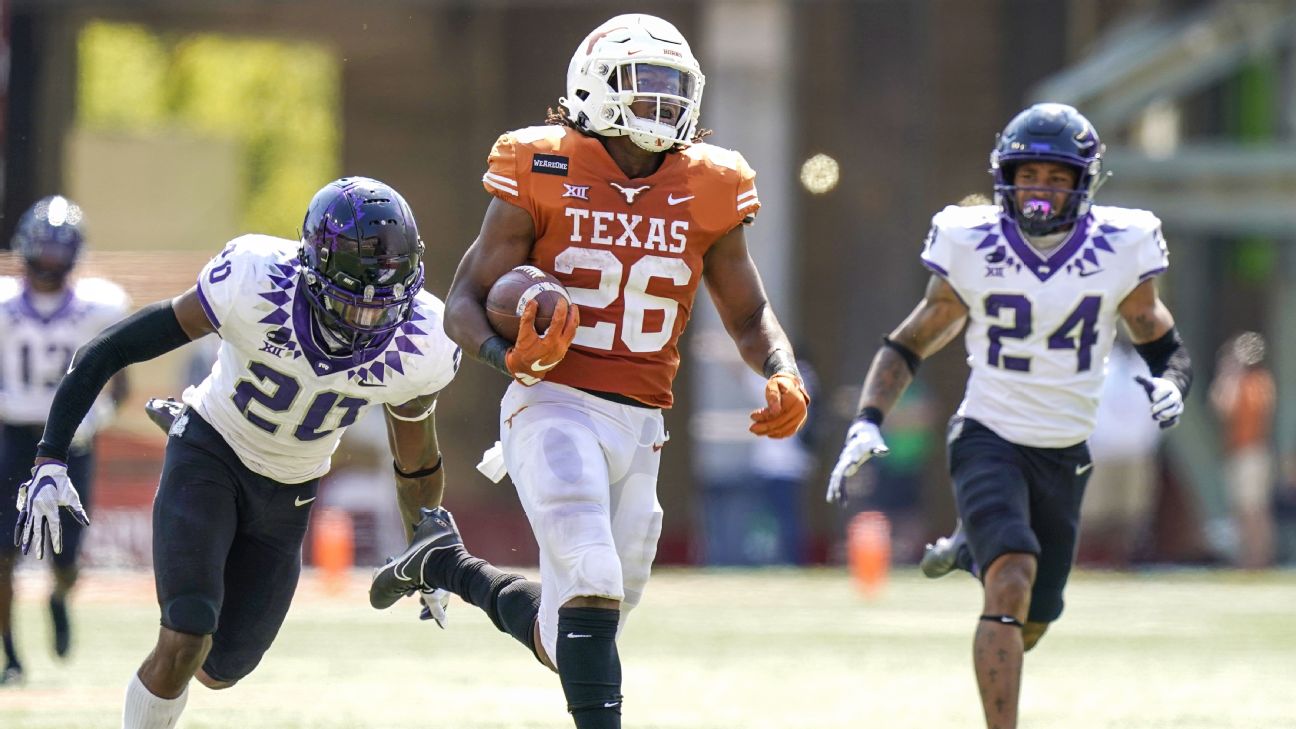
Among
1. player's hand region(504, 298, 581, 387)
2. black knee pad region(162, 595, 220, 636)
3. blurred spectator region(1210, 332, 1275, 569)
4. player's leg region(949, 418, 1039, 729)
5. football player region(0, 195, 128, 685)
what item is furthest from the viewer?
blurred spectator region(1210, 332, 1275, 569)

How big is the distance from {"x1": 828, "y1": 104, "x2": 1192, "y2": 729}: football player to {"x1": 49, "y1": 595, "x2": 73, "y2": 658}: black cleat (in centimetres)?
423

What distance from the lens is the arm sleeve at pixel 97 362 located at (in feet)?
19.1

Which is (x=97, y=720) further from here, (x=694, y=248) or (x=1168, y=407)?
(x=1168, y=407)

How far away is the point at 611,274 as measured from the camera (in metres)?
5.79

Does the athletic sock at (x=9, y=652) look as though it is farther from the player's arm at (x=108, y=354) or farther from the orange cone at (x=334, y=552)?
the orange cone at (x=334, y=552)

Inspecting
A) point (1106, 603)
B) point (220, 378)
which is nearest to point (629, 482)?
point (220, 378)

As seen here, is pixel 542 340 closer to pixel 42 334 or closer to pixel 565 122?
pixel 565 122

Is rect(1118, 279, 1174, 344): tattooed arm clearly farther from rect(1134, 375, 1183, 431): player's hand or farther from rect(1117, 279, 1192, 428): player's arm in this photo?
rect(1134, 375, 1183, 431): player's hand

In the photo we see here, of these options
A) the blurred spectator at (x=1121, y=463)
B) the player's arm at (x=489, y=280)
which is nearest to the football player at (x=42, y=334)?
the player's arm at (x=489, y=280)

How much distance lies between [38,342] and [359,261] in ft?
15.5

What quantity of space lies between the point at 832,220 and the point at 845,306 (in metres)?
0.91

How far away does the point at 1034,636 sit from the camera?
7145 mm

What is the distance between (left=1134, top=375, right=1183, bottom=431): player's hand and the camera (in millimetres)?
6699

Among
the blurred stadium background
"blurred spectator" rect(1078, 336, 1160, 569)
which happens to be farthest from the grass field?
"blurred spectator" rect(1078, 336, 1160, 569)
